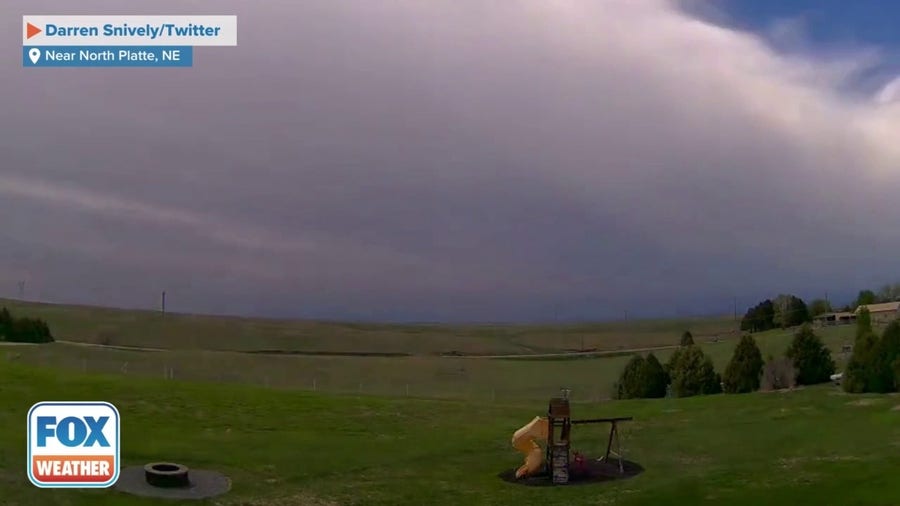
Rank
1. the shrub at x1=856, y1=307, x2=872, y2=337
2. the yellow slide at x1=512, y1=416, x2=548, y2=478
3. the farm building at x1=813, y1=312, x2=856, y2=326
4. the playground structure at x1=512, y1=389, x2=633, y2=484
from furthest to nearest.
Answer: the farm building at x1=813, y1=312, x2=856, y2=326, the shrub at x1=856, y1=307, x2=872, y2=337, the yellow slide at x1=512, y1=416, x2=548, y2=478, the playground structure at x1=512, y1=389, x2=633, y2=484

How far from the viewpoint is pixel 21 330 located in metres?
78.8

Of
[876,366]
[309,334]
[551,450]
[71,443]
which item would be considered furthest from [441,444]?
[309,334]

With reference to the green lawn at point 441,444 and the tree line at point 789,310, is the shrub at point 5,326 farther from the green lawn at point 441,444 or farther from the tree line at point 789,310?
the tree line at point 789,310

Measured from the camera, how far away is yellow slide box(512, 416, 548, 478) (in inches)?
1011

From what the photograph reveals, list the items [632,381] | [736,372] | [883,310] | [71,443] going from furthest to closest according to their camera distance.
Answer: [883,310], [632,381], [736,372], [71,443]

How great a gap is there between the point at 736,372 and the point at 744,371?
51 cm

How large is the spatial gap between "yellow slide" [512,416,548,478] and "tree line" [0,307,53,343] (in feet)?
212

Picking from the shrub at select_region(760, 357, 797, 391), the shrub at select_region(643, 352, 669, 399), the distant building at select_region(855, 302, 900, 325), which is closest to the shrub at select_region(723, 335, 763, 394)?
the shrub at select_region(760, 357, 797, 391)

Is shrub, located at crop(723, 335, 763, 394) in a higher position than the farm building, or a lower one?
lower

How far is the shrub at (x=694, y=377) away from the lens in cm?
5262

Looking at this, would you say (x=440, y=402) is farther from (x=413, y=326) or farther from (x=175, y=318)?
(x=413, y=326)

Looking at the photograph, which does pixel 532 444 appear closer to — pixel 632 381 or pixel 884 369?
pixel 884 369

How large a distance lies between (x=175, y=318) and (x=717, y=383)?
83.6 meters

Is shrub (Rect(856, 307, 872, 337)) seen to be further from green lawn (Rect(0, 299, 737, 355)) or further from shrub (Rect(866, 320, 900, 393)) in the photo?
green lawn (Rect(0, 299, 737, 355))
